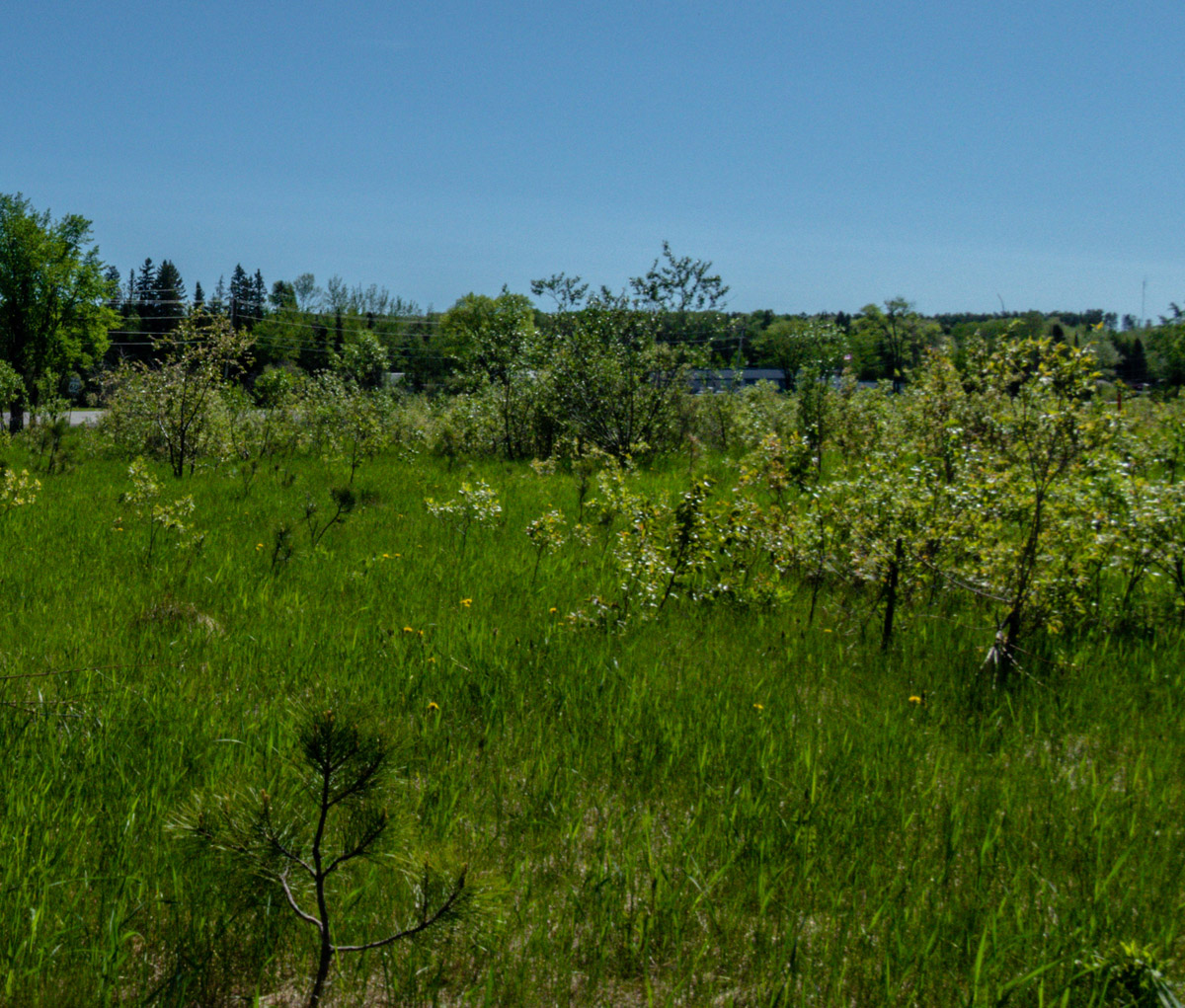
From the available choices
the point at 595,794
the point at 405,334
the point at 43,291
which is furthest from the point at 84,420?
the point at 405,334

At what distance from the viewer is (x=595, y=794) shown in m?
3.02

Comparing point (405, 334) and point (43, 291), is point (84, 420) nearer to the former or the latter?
point (43, 291)

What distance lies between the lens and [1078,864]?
2.64 meters

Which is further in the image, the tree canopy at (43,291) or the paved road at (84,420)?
the tree canopy at (43,291)

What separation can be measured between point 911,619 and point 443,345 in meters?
85.5

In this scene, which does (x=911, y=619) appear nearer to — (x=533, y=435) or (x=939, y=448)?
(x=939, y=448)

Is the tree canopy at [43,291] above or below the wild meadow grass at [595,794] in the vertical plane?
above

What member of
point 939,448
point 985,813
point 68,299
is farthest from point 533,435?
point 68,299

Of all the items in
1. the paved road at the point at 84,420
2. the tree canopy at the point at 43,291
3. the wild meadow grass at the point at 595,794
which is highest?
the tree canopy at the point at 43,291

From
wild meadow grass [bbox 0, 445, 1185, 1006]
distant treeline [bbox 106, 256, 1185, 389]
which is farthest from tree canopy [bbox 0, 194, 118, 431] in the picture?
wild meadow grass [bbox 0, 445, 1185, 1006]

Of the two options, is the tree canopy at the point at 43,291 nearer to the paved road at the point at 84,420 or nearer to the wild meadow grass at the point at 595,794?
the paved road at the point at 84,420

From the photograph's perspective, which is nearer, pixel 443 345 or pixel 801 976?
pixel 801 976

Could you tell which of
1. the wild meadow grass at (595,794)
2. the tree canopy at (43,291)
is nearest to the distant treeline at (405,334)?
the tree canopy at (43,291)

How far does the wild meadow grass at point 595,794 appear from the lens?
2.04m
